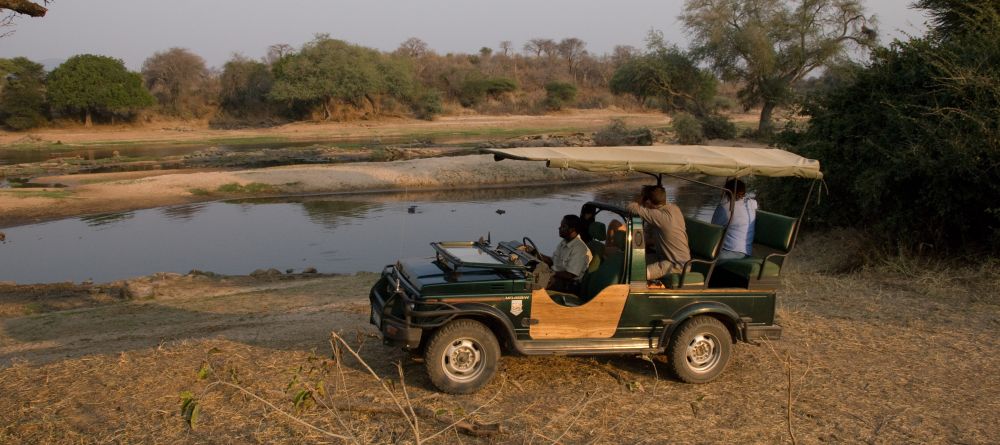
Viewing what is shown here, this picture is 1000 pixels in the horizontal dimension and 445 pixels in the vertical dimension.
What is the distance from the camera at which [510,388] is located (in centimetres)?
661

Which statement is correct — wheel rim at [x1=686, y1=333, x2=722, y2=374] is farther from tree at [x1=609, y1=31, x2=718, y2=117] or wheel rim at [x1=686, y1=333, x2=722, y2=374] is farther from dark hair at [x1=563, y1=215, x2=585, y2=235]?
tree at [x1=609, y1=31, x2=718, y2=117]

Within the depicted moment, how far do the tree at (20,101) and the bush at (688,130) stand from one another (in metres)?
46.2

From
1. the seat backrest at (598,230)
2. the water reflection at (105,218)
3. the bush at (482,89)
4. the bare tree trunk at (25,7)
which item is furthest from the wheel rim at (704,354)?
the bush at (482,89)

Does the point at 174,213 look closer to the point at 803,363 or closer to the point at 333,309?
the point at 333,309

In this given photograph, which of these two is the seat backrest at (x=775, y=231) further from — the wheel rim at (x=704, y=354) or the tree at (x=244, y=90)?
the tree at (x=244, y=90)

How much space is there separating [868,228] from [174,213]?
2089cm

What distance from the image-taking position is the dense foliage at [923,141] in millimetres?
11539

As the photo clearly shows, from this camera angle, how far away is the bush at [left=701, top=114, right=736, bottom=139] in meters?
46.7

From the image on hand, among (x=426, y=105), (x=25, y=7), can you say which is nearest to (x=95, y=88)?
(x=426, y=105)

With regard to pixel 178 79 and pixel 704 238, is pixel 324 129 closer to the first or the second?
pixel 178 79

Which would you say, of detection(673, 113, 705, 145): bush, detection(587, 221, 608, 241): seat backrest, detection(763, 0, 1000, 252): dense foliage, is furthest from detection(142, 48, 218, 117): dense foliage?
detection(587, 221, 608, 241): seat backrest

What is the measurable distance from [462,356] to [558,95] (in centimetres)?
7108

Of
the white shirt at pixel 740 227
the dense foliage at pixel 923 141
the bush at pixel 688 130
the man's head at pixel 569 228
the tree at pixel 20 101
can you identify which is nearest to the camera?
the man's head at pixel 569 228

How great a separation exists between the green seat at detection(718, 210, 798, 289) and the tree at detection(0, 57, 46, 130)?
61689mm
